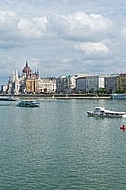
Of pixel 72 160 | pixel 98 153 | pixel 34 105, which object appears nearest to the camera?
pixel 72 160

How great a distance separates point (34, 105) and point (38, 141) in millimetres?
65781

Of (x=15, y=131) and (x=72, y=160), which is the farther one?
(x=15, y=131)

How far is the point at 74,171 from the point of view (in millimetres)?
23625

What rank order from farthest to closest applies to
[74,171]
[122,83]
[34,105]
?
[122,83] → [34,105] → [74,171]

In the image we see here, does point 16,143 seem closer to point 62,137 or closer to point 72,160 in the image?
point 62,137

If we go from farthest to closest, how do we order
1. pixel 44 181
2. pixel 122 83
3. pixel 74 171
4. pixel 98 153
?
1. pixel 122 83
2. pixel 98 153
3. pixel 74 171
4. pixel 44 181

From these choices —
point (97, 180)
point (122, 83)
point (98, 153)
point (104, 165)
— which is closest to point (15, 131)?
point (98, 153)

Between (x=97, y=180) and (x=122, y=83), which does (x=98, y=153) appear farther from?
(x=122, y=83)

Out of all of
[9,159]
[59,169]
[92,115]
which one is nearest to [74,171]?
[59,169]

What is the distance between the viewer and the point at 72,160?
87.2ft

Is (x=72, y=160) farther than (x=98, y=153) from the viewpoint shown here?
No

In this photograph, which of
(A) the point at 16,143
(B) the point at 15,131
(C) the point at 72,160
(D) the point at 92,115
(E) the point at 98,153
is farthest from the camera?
(D) the point at 92,115

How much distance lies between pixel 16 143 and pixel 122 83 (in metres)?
164

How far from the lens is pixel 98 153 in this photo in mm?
28906
